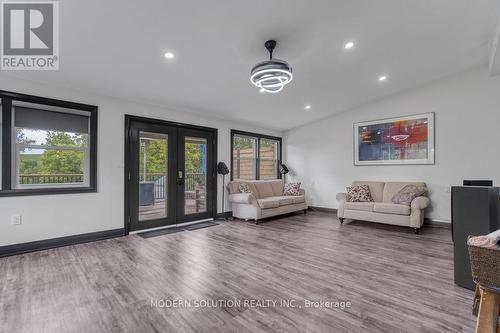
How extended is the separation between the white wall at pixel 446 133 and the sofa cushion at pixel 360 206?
1.15 m

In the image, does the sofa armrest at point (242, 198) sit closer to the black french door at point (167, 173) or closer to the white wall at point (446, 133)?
the black french door at point (167, 173)

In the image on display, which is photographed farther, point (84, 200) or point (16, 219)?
point (84, 200)

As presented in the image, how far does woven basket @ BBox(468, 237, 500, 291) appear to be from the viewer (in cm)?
120

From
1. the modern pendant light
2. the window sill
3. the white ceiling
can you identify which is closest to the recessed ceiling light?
the white ceiling

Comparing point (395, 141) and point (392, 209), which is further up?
point (395, 141)

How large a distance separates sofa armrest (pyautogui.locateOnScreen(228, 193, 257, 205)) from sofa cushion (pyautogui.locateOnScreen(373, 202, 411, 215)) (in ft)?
8.42

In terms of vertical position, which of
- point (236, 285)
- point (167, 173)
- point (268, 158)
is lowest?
point (236, 285)

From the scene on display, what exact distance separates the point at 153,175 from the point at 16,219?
6.63 ft

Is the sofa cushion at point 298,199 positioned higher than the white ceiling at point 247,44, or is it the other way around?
the white ceiling at point 247,44

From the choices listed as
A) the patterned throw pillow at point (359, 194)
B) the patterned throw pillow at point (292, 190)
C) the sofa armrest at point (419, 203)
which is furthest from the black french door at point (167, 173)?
the sofa armrest at point (419, 203)

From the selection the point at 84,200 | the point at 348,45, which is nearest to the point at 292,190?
the point at 348,45

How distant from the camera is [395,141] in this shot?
552cm

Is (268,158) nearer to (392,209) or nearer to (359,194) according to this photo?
(359,194)

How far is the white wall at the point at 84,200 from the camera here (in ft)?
10.8
